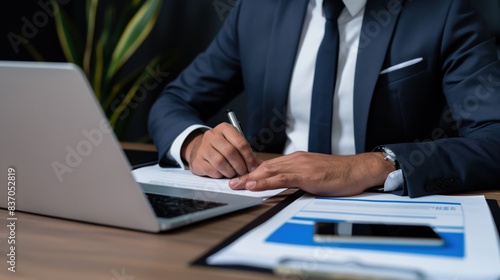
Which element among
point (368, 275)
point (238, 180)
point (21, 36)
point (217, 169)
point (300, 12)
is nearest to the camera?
point (368, 275)

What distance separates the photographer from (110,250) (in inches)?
27.3

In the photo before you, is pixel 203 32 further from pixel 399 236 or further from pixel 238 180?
pixel 399 236

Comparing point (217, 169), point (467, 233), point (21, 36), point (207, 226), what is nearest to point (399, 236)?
point (467, 233)

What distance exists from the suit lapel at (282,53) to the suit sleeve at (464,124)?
369 mm

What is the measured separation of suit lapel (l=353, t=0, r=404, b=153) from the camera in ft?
4.60

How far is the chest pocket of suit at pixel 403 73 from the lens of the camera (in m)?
1.42

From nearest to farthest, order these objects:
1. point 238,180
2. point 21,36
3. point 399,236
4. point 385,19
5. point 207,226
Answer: point 399,236 < point 207,226 < point 238,180 < point 385,19 < point 21,36

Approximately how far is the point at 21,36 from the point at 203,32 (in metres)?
0.76

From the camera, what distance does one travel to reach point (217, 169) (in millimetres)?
1123

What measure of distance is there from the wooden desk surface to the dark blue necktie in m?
0.63
